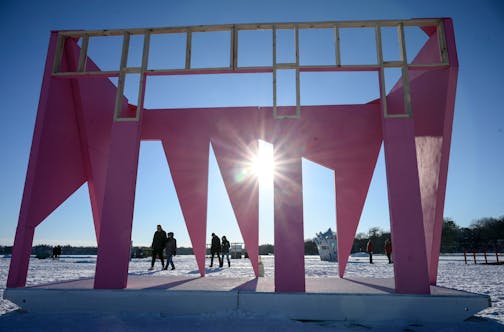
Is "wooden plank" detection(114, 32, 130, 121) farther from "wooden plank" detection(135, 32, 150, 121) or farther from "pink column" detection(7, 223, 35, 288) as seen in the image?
"pink column" detection(7, 223, 35, 288)

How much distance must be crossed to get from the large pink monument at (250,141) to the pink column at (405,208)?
0.06ft

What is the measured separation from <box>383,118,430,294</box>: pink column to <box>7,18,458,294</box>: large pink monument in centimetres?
2

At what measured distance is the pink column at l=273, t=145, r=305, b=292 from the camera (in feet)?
18.3

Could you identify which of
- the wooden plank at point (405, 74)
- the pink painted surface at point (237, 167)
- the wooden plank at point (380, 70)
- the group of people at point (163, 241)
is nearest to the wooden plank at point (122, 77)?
the pink painted surface at point (237, 167)

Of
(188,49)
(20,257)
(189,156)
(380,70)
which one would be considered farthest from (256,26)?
(20,257)

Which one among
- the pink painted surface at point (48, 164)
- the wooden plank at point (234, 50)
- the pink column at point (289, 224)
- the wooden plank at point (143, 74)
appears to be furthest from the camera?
the wooden plank at point (234, 50)

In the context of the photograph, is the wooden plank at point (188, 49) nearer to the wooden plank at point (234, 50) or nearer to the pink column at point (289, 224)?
the wooden plank at point (234, 50)

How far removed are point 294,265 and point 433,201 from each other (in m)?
3.13

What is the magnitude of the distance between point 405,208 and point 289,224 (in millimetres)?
2042

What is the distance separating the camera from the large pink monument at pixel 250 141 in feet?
18.5

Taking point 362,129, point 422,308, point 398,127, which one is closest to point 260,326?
point 422,308

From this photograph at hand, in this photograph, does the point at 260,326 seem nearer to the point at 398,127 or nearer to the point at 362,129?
the point at 398,127

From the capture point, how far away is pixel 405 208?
18.1 feet

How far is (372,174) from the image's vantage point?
29.6 feet
